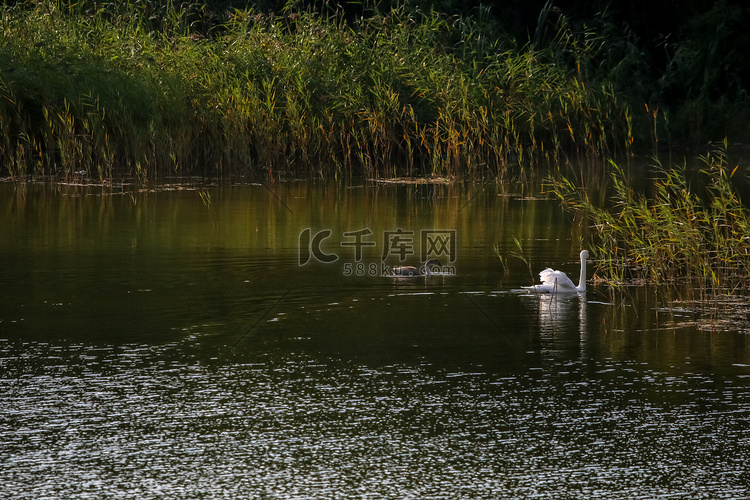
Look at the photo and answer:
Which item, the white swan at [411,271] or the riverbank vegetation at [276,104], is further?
the riverbank vegetation at [276,104]

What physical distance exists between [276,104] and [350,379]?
35.9ft

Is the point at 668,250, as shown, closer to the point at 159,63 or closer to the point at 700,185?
the point at 700,185

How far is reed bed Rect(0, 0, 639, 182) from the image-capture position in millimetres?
15898

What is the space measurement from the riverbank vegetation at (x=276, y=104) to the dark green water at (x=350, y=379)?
5779 mm

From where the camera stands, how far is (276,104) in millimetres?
16688

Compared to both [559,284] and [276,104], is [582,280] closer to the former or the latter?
[559,284]

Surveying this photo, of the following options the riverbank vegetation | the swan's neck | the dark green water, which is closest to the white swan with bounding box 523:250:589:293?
the swan's neck

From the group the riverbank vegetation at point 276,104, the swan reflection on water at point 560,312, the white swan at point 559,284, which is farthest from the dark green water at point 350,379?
the riverbank vegetation at point 276,104

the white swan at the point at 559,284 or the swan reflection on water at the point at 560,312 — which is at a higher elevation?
the white swan at the point at 559,284

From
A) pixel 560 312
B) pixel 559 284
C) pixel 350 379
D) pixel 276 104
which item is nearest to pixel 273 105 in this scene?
pixel 276 104

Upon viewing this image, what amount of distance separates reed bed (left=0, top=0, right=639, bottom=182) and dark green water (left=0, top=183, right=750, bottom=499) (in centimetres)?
579

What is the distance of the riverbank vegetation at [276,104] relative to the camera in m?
15.9

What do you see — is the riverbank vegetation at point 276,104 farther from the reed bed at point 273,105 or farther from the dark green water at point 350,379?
the dark green water at point 350,379

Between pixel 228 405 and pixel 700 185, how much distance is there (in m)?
10.2
